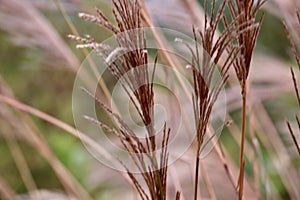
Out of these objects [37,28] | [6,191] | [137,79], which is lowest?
[137,79]

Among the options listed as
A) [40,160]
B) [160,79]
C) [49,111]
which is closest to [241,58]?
[160,79]

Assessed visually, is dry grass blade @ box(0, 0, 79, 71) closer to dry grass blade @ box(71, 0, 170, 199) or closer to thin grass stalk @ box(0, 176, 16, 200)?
thin grass stalk @ box(0, 176, 16, 200)

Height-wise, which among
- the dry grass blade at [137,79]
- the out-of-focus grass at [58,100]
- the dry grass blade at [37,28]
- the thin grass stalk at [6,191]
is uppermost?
the out-of-focus grass at [58,100]

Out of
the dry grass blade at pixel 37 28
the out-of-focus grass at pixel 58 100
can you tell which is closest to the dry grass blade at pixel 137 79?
the dry grass blade at pixel 37 28

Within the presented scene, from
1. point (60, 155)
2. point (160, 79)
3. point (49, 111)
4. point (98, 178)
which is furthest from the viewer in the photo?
point (49, 111)

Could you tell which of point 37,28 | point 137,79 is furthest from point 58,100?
point 137,79

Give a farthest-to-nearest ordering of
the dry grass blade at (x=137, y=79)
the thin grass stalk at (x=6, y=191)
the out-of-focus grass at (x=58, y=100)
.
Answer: the out-of-focus grass at (x=58, y=100) < the thin grass stalk at (x=6, y=191) < the dry grass blade at (x=137, y=79)

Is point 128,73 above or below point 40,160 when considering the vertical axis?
below

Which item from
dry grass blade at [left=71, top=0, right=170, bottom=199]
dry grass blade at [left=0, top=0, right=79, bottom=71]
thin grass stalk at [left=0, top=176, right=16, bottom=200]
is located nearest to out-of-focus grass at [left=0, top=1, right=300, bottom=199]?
dry grass blade at [left=0, top=0, right=79, bottom=71]

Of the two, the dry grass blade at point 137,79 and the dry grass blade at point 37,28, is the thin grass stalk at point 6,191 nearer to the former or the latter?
the dry grass blade at point 37,28

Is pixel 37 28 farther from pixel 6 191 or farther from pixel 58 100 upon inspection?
pixel 58 100

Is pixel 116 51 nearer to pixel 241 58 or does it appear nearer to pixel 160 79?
pixel 241 58
